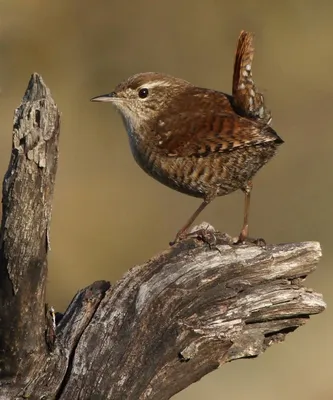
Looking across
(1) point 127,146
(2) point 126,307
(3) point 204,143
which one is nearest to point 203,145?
(3) point 204,143

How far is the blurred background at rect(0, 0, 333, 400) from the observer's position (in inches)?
342

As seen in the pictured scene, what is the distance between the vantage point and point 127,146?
36.7 feet

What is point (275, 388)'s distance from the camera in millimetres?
8070

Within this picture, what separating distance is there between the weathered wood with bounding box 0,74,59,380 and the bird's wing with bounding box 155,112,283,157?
1447 millimetres

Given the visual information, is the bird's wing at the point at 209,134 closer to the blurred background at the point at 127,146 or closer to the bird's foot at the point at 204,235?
the bird's foot at the point at 204,235

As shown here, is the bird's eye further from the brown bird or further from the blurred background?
the blurred background

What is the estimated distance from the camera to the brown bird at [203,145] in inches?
217

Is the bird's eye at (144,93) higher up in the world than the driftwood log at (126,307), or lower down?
higher up

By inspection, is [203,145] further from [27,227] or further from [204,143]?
[27,227]

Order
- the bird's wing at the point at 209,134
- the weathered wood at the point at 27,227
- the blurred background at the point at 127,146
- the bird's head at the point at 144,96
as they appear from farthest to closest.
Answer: the blurred background at the point at 127,146
the bird's head at the point at 144,96
the bird's wing at the point at 209,134
the weathered wood at the point at 27,227

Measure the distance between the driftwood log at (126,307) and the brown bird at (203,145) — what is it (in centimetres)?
52

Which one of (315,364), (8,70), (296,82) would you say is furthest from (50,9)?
(315,364)

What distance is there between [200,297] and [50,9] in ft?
27.1

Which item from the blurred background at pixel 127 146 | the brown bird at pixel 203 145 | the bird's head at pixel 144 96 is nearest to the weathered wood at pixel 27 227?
the brown bird at pixel 203 145
